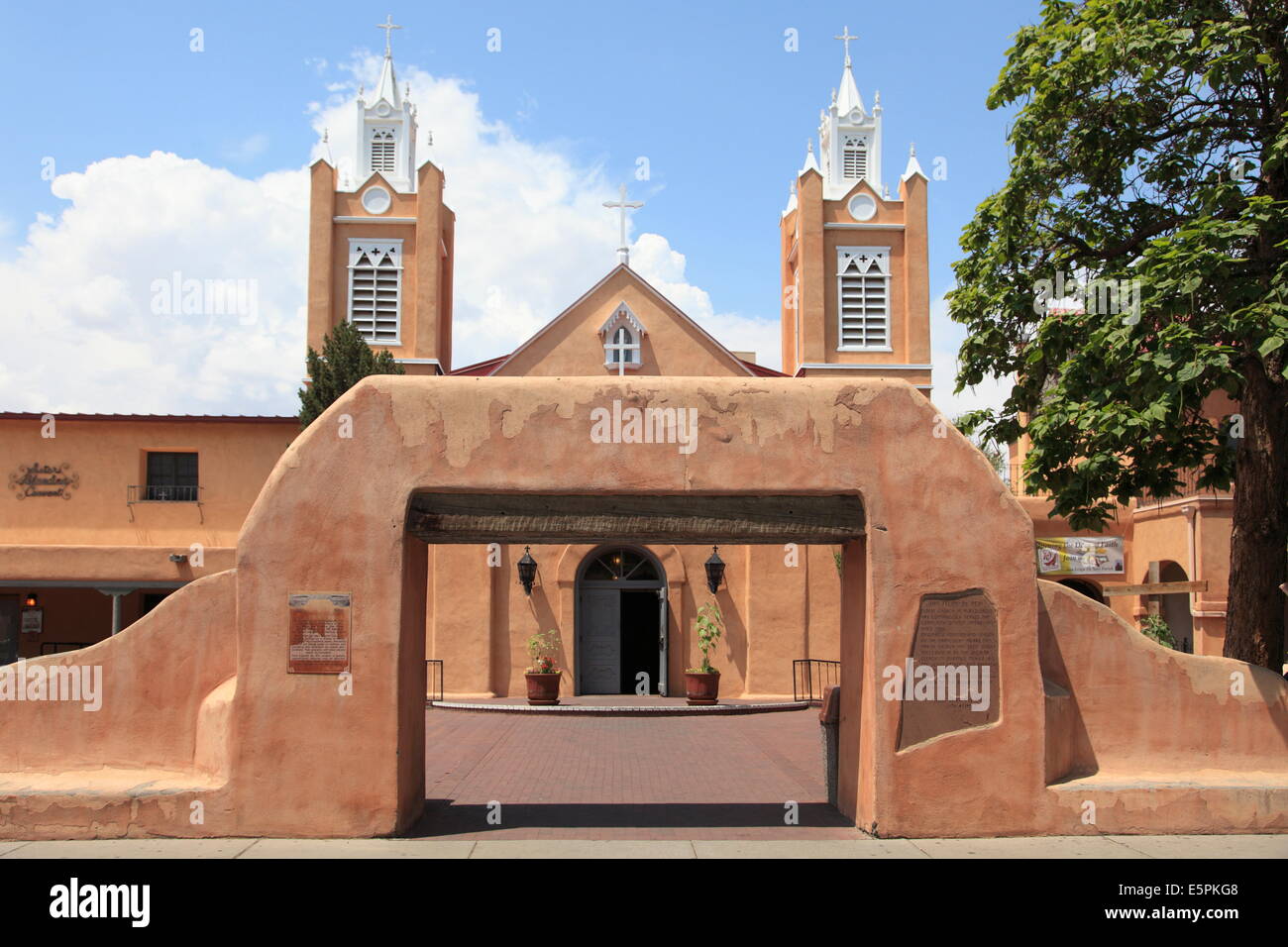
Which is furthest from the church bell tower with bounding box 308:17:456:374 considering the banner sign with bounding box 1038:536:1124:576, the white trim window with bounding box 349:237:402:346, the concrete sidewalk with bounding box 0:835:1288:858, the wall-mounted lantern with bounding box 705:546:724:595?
the concrete sidewalk with bounding box 0:835:1288:858

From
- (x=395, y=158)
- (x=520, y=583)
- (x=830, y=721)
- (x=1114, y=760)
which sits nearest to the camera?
(x=1114, y=760)

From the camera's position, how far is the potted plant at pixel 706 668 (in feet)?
73.4

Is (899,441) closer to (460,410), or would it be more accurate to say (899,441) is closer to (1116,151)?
(460,410)

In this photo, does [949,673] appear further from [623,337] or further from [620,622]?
[623,337]

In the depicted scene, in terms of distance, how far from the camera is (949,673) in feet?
29.8

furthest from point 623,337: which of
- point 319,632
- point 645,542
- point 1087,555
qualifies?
point 319,632

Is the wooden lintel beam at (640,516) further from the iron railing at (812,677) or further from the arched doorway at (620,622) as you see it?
the arched doorway at (620,622)

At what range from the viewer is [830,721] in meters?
10.6

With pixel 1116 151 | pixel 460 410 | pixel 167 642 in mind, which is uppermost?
pixel 1116 151

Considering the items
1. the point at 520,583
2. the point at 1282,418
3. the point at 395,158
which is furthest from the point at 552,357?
the point at 1282,418

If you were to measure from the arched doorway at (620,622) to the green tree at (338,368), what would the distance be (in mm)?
6372
